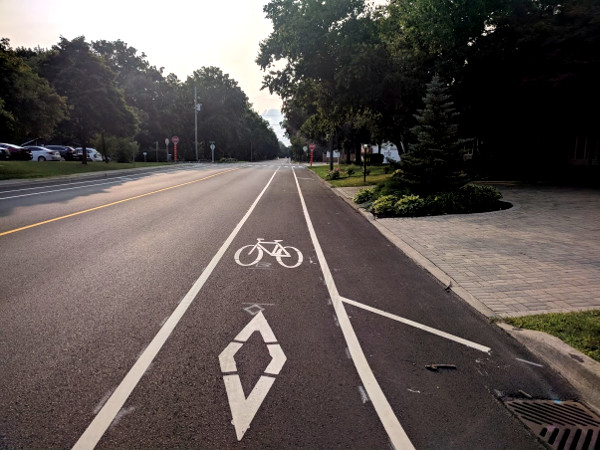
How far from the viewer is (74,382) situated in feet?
10.7

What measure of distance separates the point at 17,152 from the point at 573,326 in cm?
4288

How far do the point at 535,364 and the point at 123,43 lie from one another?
85236mm

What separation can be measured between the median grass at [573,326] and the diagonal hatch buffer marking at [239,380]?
2.76 metres

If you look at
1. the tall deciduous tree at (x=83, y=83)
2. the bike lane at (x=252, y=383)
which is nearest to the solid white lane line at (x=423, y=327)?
the bike lane at (x=252, y=383)

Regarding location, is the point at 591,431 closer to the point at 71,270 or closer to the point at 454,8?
the point at 71,270

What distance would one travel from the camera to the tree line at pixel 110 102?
89.3 feet

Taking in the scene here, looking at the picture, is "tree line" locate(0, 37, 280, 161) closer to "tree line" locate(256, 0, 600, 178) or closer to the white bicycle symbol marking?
"tree line" locate(256, 0, 600, 178)

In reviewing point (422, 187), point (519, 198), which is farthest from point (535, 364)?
point (519, 198)

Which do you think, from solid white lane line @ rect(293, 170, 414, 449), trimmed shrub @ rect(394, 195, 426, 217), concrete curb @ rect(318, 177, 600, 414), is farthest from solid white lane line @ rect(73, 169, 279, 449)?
trimmed shrub @ rect(394, 195, 426, 217)

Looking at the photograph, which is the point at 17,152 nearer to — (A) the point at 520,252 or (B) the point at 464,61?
(B) the point at 464,61

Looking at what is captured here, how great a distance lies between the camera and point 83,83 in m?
35.7

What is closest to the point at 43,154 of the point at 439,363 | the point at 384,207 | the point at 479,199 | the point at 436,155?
the point at 384,207

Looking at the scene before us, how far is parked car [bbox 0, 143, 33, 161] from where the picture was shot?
35.8 m

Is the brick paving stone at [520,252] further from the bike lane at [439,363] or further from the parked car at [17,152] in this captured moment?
the parked car at [17,152]
